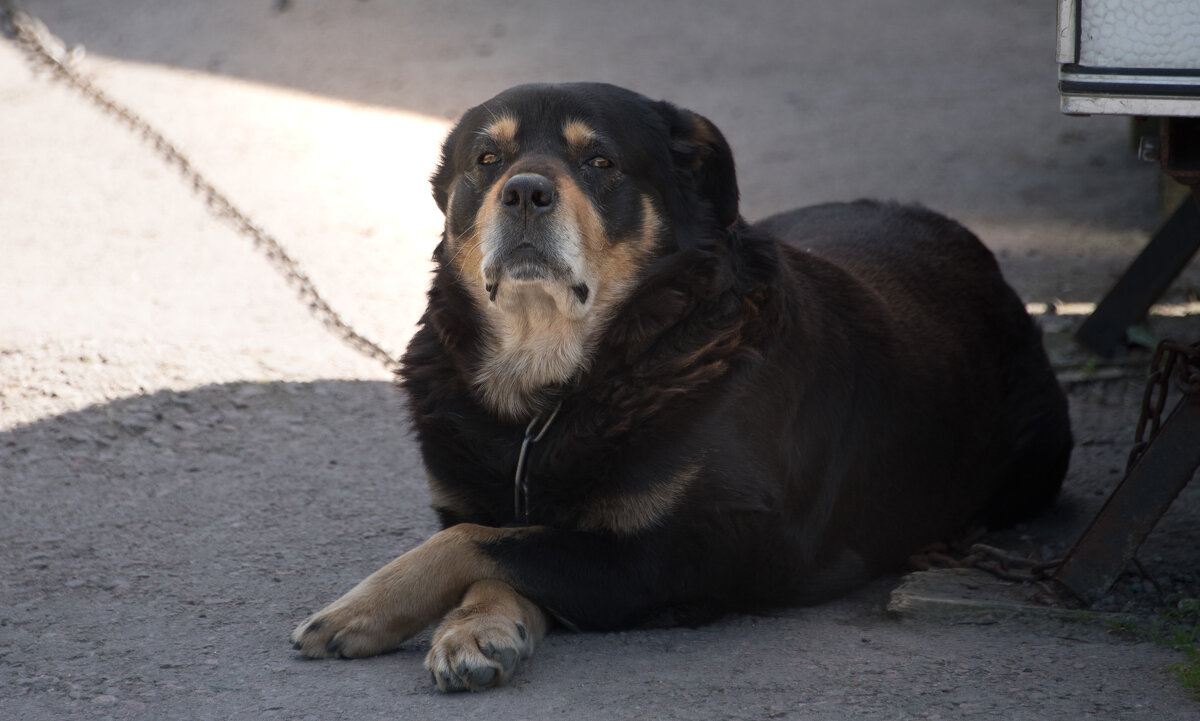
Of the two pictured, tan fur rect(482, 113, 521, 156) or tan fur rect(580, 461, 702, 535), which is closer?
tan fur rect(580, 461, 702, 535)

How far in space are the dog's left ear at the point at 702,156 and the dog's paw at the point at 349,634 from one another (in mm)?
1573

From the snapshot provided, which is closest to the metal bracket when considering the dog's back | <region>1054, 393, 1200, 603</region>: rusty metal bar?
the dog's back

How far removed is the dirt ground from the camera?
3.29 metres

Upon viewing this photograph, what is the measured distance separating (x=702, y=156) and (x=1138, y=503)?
1.60 metres

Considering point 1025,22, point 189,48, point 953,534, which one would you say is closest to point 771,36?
point 1025,22

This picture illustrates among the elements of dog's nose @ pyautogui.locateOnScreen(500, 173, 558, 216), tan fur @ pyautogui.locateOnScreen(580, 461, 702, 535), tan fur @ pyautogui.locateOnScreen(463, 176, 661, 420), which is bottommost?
tan fur @ pyautogui.locateOnScreen(580, 461, 702, 535)

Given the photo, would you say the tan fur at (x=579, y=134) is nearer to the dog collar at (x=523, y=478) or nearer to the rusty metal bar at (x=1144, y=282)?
the dog collar at (x=523, y=478)

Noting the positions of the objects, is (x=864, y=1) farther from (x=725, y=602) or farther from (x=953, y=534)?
(x=725, y=602)

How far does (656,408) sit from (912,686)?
3.25 ft

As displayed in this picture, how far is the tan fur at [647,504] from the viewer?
3531 mm

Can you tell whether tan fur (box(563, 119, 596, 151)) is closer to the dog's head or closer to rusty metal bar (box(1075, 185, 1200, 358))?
the dog's head

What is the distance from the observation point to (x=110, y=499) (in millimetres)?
4711

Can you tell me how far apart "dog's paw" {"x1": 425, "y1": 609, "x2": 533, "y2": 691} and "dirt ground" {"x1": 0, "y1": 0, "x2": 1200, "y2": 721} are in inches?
1.8

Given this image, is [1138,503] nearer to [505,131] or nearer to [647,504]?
[647,504]
